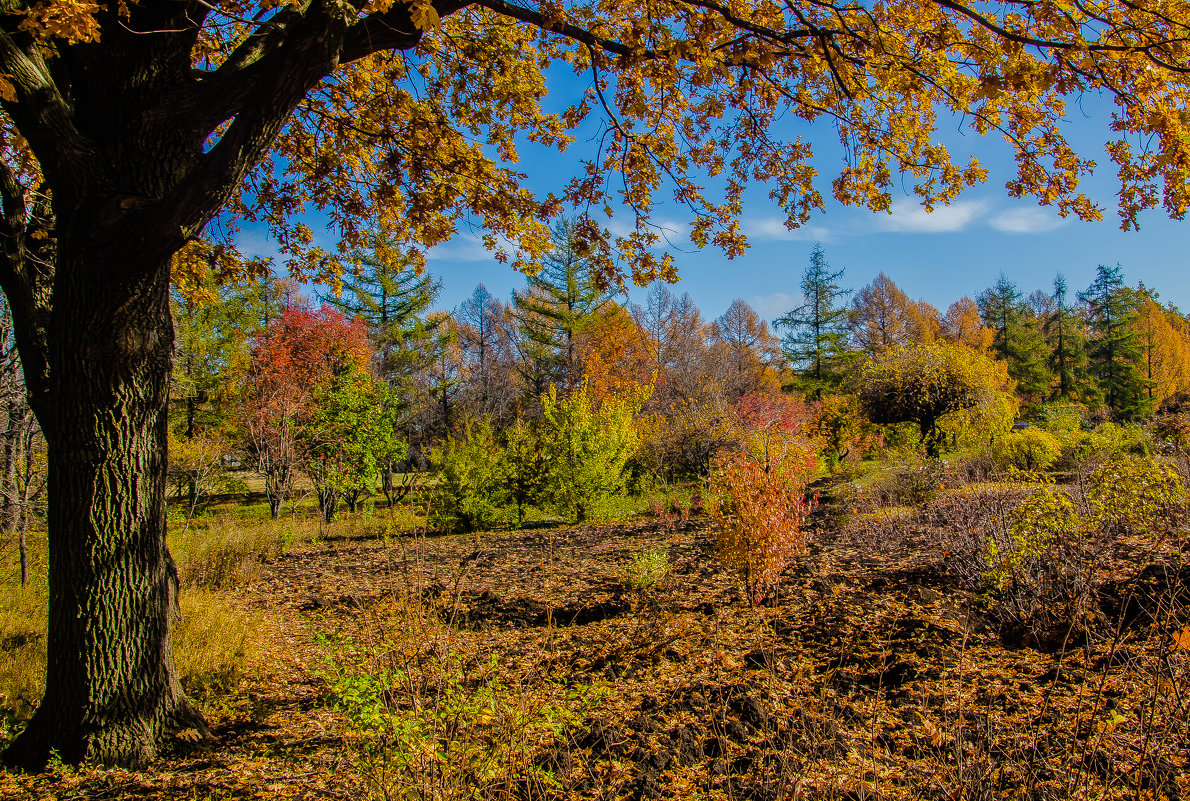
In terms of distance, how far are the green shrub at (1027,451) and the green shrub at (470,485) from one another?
32.3ft

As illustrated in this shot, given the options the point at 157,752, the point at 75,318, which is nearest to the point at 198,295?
the point at 75,318

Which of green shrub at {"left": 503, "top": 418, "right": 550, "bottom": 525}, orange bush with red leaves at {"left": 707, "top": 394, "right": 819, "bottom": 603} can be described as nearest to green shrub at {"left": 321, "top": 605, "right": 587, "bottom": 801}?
orange bush with red leaves at {"left": 707, "top": 394, "right": 819, "bottom": 603}

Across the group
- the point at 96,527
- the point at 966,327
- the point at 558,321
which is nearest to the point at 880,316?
the point at 966,327

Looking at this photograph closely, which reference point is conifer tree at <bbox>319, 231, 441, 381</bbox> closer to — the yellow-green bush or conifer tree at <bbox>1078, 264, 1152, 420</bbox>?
the yellow-green bush

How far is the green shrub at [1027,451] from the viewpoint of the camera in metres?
10.4

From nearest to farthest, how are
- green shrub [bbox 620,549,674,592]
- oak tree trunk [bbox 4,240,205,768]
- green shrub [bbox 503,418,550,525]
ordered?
oak tree trunk [bbox 4,240,205,768]
green shrub [bbox 620,549,674,592]
green shrub [bbox 503,418,550,525]

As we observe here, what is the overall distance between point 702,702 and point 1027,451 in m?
10.9

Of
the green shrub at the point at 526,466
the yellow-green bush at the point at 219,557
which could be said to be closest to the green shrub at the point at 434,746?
the yellow-green bush at the point at 219,557

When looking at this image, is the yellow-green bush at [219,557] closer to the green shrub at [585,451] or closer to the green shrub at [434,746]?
the green shrub at [585,451]

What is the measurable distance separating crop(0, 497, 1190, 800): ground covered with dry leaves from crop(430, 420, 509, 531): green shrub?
539cm

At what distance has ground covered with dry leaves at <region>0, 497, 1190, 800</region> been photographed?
207 centimetres

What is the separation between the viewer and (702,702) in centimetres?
311

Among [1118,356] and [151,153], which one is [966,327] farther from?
[151,153]

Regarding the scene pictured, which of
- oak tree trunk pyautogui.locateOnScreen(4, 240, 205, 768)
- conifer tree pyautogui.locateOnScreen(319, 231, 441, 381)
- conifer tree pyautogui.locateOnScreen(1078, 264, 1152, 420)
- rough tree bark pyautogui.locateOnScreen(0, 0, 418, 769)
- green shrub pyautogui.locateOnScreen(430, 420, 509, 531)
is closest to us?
rough tree bark pyautogui.locateOnScreen(0, 0, 418, 769)
